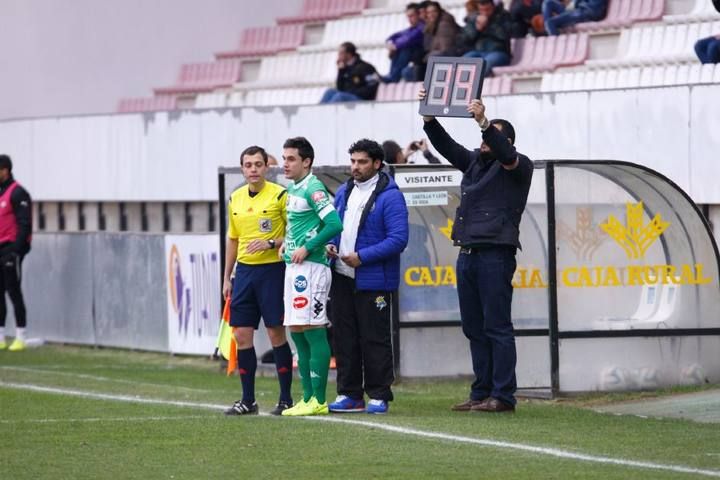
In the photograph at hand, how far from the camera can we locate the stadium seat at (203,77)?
28.4m

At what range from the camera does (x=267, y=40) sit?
1133 inches

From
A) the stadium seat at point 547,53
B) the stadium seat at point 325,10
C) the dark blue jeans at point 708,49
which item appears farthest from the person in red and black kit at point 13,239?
the stadium seat at point 325,10

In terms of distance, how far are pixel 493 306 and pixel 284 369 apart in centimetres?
153

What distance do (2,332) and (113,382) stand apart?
5193 mm

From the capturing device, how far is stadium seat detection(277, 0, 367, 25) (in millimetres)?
27859

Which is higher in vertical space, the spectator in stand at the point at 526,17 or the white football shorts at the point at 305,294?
the spectator in stand at the point at 526,17

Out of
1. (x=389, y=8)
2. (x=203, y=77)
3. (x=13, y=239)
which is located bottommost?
(x=13, y=239)

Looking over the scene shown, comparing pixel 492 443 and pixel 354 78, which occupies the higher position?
pixel 354 78

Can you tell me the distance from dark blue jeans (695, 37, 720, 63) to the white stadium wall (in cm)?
124

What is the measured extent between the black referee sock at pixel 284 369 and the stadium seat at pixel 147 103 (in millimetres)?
16224

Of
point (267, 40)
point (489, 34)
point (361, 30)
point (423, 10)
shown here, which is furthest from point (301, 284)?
point (267, 40)

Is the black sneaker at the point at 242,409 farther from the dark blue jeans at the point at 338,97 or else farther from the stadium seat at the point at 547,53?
the dark blue jeans at the point at 338,97

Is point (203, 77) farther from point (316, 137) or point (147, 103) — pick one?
point (316, 137)

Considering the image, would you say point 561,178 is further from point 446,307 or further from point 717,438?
point 717,438
